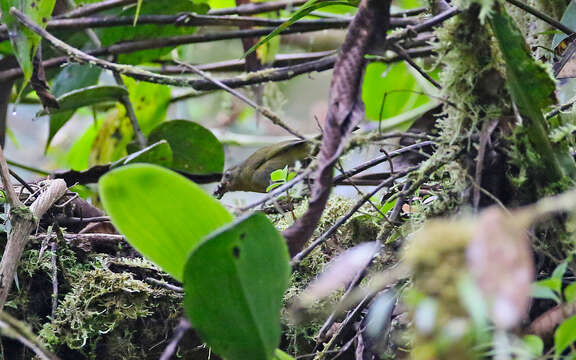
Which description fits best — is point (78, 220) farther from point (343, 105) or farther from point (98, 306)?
point (343, 105)

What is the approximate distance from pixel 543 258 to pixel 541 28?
1.77 feet

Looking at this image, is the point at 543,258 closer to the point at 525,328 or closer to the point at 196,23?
the point at 525,328

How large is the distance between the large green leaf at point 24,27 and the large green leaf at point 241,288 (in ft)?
2.14

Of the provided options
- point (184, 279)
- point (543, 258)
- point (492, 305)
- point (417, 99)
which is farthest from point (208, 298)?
point (417, 99)

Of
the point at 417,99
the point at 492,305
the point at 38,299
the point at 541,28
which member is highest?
the point at 541,28

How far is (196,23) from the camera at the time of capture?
1.29m

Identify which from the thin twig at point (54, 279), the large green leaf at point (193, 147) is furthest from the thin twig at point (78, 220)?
the large green leaf at point (193, 147)

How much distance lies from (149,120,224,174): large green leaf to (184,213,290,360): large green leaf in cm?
90

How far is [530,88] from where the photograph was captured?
556 millimetres

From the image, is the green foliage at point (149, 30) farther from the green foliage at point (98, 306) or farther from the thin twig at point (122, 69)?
the green foliage at point (98, 306)

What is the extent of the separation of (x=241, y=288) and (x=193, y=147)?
95cm

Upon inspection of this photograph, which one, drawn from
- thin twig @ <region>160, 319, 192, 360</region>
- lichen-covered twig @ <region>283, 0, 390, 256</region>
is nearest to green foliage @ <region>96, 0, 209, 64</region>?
lichen-covered twig @ <region>283, 0, 390, 256</region>

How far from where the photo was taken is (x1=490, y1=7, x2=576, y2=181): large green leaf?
0.54 metres

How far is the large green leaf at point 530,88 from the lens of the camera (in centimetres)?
54
